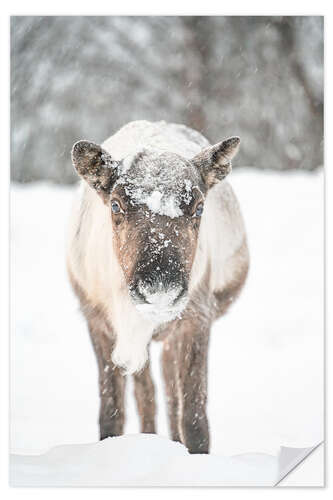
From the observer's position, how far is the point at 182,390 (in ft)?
10.9

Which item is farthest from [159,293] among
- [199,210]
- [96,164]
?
[96,164]

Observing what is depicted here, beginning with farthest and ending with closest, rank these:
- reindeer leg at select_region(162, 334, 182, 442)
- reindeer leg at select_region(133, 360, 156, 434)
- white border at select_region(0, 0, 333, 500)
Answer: reindeer leg at select_region(133, 360, 156, 434) → reindeer leg at select_region(162, 334, 182, 442) → white border at select_region(0, 0, 333, 500)

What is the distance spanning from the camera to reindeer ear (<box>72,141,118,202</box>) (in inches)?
118

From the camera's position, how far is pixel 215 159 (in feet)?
10.3

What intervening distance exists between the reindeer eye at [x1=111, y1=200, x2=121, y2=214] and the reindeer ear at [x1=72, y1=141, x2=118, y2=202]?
9 centimetres

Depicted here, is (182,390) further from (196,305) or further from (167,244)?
(167,244)

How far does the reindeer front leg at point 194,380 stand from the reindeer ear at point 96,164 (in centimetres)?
71

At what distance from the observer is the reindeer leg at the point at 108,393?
341 cm

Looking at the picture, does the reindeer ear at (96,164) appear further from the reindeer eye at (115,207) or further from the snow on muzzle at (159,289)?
the snow on muzzle at (159,289)

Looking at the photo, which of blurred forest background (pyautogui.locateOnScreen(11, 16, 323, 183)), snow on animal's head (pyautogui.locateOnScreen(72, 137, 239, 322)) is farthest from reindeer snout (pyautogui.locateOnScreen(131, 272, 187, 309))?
blurred forest background (pyautogui.locateOnScreen(11, 16, 323, 183))

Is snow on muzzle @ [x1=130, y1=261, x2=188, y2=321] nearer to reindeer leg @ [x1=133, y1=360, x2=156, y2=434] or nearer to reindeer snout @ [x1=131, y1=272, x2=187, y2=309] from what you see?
reindeer snout @ [x1=131, y1=272, x2=187, y2=309]
